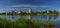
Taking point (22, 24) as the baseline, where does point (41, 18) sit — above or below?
above

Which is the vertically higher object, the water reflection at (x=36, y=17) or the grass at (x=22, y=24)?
the water reflection at (x=36, y=17)

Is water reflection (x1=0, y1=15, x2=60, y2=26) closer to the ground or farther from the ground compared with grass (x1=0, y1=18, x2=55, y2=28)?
farther from the ground

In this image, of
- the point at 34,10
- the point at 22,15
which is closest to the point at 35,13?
the point at 34,10

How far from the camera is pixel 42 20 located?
296 cm

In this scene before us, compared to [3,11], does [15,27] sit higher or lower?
lower

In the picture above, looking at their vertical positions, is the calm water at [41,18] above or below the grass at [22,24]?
above

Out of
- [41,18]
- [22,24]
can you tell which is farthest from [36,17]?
[22,24]

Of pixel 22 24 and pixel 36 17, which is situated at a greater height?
pixel 36 17

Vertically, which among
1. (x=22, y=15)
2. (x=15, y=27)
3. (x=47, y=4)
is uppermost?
(x=47, y=4)

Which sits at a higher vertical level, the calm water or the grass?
the calm water

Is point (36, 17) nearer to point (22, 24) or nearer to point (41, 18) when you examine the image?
point (41, 18)

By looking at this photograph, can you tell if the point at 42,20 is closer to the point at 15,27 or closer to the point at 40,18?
the point at 40,18

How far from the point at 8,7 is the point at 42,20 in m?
0.67

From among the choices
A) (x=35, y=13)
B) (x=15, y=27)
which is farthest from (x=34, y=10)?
(x=15, y=27)
